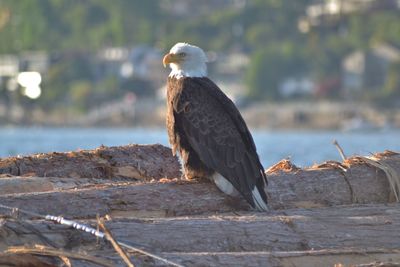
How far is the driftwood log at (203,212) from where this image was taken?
8.27 metres

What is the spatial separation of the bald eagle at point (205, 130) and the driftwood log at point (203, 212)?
0.15 meters

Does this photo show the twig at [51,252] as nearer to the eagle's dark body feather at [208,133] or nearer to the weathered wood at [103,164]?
the eagle's dark body feather at [208,133]

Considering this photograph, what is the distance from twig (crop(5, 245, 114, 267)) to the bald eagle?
1943 mm

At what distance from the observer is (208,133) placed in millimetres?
10125

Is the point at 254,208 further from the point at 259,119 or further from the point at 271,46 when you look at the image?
the point at 271,46

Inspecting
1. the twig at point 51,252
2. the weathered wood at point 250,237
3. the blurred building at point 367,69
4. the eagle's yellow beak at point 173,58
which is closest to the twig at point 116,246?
the twig at point 51,252

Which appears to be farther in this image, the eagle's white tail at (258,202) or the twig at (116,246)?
the eagle's white tail at (258,202)

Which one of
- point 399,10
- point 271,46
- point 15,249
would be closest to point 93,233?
point 15,249

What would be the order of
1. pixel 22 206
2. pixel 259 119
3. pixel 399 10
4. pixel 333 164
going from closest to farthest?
pixel 22 206 < pixel 333 164 < pixel 259 119 < pixel 399 10

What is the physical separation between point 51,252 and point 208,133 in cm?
244

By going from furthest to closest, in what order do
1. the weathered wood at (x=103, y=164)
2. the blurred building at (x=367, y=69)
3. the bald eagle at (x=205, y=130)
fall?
1. the blurred building at (x=367, y=69)
2. the weathered wood at (x=103, y=164)
3. the bald eagle at (x=205, y=130)

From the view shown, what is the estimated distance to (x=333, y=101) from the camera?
318 ft

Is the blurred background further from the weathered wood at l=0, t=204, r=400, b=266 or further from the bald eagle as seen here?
the weathered wood at l=0, t=204, r=400, b=266

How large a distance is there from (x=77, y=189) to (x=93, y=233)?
3.90 feet
